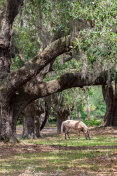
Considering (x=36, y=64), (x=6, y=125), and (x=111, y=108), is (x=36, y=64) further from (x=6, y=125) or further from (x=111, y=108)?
(x=111, y=108)

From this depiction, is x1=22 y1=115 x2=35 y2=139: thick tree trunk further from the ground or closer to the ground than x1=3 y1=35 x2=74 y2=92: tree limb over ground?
closer to the ground

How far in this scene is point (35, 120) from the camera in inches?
961

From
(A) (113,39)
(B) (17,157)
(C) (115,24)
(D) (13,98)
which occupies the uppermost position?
(C) (115,24)

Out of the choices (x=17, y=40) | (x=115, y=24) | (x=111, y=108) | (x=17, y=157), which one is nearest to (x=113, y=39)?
(x=115, y=24)

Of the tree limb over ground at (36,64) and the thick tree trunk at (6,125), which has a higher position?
the tree limb over ground at (36,64)

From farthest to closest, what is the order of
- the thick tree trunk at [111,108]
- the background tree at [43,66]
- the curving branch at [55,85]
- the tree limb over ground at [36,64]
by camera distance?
the thick tree trunk at [111,108]
the curving branch at [55,85]
the tree limb over ground at [36,64]
the background tree at [43,66]

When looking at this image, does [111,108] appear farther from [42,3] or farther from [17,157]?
[17,157]

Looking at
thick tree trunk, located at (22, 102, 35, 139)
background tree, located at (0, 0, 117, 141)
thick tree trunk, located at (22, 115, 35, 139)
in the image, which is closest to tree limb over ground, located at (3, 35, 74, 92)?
background tree, located at (0, 0, 117, 141)

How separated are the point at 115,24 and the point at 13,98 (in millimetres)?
6127

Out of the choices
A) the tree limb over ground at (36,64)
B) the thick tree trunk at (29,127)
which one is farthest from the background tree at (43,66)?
the thick tree trunk at (29,127)

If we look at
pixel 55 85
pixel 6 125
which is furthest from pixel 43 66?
pixel 6 125

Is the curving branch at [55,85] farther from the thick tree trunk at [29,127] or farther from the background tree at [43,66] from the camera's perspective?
the thick tree trunk at [29,127]

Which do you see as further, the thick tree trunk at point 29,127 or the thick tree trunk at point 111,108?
the thick tree trunk at point 111,108

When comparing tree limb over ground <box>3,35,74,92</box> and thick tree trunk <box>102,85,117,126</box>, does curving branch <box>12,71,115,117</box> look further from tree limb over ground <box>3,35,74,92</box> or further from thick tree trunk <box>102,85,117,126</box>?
thick tree trunk <box>102,85,117,126</box>
